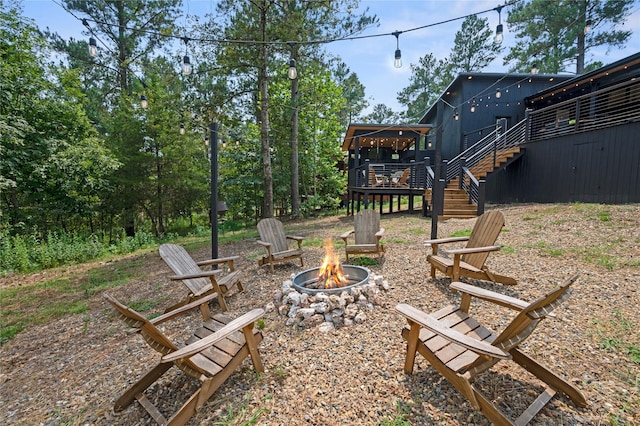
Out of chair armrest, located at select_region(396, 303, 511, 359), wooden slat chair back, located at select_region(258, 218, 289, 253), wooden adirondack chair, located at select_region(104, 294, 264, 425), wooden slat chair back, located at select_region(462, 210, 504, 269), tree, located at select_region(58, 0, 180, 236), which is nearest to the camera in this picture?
chair armrest, located at select_region(396, 303, 511, 359)

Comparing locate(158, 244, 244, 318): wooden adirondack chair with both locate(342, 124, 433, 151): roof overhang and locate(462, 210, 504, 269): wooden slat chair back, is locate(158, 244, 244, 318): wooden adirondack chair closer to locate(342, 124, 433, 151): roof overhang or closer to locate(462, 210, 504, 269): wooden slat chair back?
locate(462, 210, 504, 269): wooden slat chair back

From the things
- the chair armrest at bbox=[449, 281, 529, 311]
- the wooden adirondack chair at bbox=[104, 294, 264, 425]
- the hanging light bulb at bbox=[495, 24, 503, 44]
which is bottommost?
the wooden adirondack chair at bbox=[104, 294, 264, 425]

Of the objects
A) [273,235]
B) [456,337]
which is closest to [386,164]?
[273,235]

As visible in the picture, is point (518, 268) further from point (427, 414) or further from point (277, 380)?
point (277, 380)

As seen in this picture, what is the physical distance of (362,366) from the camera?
7.66ft

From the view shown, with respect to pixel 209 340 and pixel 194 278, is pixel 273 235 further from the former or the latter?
pixel 209 340

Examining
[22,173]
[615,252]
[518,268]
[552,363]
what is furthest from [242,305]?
[22,173]

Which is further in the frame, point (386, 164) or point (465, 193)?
point (386, 164)

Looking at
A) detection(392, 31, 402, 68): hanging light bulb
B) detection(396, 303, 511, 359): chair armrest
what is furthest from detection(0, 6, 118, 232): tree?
detection(396, 303, 511, 359): chair armrest

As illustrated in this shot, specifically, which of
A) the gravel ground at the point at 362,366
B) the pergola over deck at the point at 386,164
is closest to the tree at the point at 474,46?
the pergola over deck at the point at 386,164

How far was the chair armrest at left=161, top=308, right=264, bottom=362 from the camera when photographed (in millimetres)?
1680

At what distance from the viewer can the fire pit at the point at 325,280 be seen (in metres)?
3.43

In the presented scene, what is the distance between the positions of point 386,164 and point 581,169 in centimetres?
683

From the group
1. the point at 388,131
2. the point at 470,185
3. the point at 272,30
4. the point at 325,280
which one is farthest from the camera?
the point at 388,131
